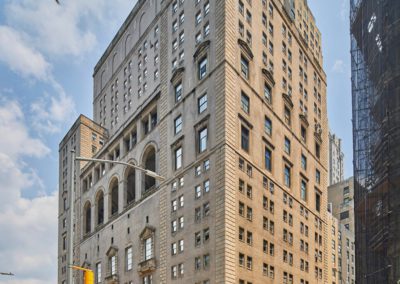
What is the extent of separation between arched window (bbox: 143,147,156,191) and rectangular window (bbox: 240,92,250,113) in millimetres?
20005

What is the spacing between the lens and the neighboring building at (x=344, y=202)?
160 meters

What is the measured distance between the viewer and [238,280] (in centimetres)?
6169

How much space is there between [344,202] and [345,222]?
22.0ft

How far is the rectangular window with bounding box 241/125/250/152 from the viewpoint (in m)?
69.8

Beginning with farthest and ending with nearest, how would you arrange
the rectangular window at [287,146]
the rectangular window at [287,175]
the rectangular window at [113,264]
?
the rectangular window at [113,264], the rectangular window at [287,146], the rectangular window at [287,175]

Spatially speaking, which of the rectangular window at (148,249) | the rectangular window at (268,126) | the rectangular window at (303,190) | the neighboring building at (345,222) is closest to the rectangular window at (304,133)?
the rectangular window at (303,190)

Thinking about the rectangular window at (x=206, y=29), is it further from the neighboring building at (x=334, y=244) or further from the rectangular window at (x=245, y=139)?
the neighboring building at (x=334, y=244)

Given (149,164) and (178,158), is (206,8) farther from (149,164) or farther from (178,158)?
(149,164)

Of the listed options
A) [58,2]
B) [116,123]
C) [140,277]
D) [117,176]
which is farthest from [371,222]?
[58,2]

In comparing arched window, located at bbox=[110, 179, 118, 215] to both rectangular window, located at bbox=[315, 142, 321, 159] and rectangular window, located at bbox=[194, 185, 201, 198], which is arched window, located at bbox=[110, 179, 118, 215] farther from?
rectangular window, located at bbox=[315, 142, 321, 159]

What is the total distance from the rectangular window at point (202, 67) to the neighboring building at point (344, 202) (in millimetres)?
96972

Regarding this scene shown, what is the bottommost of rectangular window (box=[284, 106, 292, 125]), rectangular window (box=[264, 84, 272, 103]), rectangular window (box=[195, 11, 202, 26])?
rectangular window (box=[284, 106, 292, 125])

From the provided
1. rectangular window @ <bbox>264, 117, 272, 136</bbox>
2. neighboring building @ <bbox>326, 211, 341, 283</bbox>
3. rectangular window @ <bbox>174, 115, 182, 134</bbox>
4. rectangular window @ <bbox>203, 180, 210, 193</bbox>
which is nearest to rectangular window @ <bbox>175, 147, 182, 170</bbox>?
rectangular window @ <bbox>174, 115, 182, 134</bbox>

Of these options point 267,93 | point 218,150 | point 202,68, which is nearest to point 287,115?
point 267,93
